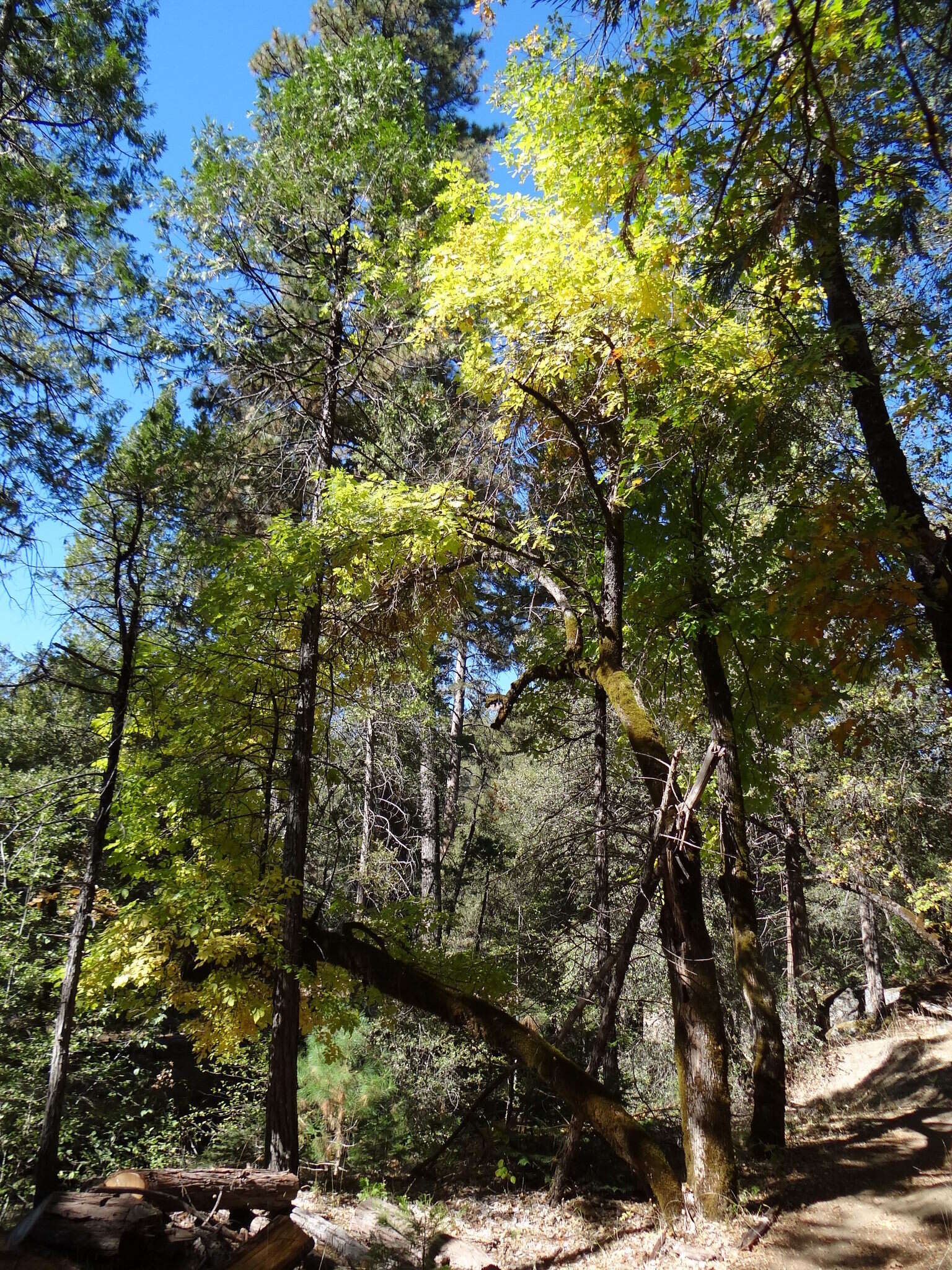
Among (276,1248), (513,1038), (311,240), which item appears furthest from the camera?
(311,240)

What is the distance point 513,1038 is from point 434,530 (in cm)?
474

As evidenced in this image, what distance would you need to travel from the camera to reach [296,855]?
698 cm

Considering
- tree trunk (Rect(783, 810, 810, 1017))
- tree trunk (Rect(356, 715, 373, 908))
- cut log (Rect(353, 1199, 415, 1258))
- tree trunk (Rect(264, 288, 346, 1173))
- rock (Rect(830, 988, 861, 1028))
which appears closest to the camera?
cut log (Rect(353, 1199, 415, 1258))

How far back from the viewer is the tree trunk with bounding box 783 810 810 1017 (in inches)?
472

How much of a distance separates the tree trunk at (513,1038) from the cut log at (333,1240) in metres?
1.76

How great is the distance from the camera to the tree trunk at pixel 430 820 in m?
11.4

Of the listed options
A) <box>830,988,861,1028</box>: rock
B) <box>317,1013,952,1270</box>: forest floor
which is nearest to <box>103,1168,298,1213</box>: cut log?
<box>317,1013,952,1270</box>: forest floor

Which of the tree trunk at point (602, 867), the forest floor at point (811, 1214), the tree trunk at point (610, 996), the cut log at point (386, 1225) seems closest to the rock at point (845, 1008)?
the forest floor at point (811, 1214)

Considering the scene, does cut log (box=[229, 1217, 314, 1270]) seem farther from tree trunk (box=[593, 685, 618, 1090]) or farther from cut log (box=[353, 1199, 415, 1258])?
tree trunk (box=[593, 685, 618, 1090])

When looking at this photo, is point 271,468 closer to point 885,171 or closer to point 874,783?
point 885,171

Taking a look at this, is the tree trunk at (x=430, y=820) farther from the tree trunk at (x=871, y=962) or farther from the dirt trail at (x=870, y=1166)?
the tree trunk at (x=871, y=962)

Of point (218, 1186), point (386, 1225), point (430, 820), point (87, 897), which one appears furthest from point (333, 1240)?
point (430, 820)

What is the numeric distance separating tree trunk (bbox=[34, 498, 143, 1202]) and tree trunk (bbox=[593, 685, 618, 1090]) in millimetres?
4705

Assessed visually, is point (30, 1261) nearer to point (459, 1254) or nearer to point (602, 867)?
point (459, 1254)
